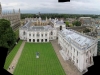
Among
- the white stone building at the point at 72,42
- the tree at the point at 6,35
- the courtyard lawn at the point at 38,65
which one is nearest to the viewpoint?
the courtyard lawn at the point at 38,65

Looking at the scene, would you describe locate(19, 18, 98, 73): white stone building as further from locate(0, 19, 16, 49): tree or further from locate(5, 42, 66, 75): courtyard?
locate(0, 19, 16, 49): tree

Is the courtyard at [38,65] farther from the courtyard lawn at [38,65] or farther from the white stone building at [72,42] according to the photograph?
the white stone building at [72,42]

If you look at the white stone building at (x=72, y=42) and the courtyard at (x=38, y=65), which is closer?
the courtyard at (x=38, y=65)

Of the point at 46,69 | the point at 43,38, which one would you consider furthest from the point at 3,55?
the point at 43,38

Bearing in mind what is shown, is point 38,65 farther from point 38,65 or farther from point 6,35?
point 6,35

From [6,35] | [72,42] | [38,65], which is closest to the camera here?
[38,65]

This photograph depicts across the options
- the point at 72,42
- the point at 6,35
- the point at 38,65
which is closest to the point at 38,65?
the point at 38,65

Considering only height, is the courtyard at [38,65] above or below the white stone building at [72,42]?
below

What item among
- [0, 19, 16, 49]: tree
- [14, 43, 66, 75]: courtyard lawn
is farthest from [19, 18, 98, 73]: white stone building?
[0, 19, 16, 49]: tree

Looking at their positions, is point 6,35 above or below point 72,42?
above

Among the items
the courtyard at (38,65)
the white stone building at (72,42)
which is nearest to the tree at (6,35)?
the courtyard at (38,65)

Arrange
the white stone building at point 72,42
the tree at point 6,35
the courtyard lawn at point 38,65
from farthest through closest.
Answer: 1. the tree at point 6,35
2. the white stone building at point 72,42
3. the courtyard lawn at point 38,65
